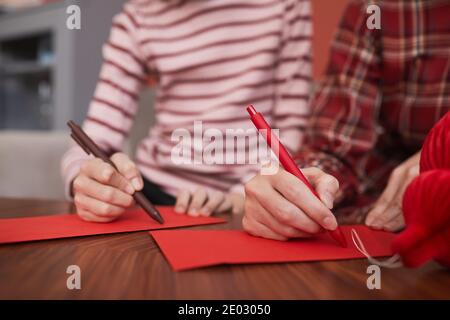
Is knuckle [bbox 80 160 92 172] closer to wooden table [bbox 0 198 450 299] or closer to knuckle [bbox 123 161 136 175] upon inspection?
knuckle [bbox 123 161 136 175]

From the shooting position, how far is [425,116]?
0.69 meters

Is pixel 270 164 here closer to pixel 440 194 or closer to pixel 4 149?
pixel 440 194

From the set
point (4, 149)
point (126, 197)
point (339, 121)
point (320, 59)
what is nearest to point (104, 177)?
point (126, 197)

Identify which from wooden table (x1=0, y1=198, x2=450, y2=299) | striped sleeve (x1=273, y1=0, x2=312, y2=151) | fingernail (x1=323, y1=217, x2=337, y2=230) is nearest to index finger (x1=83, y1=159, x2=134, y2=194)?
wooden table (x1=0, y1=198, x2=450, y2=299)

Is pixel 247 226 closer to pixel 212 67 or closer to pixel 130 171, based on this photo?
pixel 130 171

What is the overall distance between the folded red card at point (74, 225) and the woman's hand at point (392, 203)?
6.7 inches

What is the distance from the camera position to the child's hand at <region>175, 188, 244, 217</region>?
53 centimetres

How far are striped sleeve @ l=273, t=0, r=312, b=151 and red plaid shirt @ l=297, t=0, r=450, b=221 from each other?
0.06 m

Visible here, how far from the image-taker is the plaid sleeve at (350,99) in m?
0.70

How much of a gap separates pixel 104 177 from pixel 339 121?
1.34 feet

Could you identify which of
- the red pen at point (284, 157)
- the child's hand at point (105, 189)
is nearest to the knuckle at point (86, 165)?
the child's hand at point (105, 189)

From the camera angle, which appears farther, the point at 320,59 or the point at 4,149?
the point at 320,59

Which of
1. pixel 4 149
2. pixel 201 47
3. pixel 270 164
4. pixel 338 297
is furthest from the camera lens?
pixel 4 149

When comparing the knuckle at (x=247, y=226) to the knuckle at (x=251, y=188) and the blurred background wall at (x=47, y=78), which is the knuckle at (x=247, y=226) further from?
the blurred background wall at (x=47, y=78)
